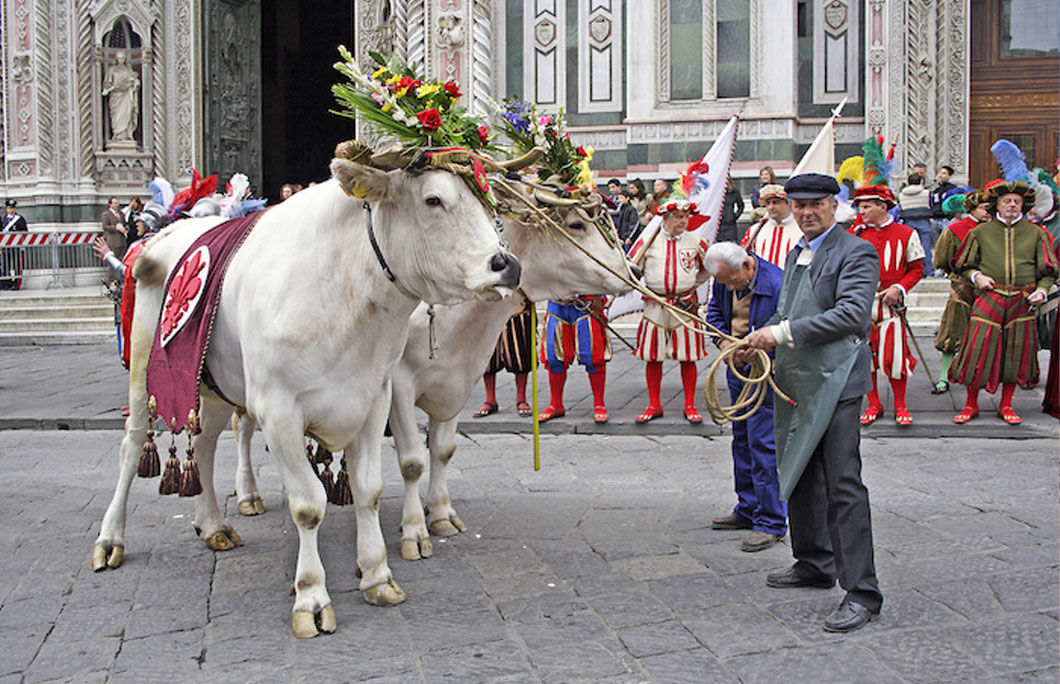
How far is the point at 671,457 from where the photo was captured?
320 inches

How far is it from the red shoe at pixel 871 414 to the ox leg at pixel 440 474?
4.42 metres

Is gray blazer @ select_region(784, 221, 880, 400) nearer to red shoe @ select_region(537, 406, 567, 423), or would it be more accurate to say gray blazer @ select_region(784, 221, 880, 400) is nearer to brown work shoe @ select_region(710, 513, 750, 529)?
brown work shoe @ select_region(710, 513, 750, 529)

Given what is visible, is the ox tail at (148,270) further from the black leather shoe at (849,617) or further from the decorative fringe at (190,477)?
the black leather shoe at (849,617)

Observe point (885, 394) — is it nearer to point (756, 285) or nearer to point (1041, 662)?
point (756, 285)

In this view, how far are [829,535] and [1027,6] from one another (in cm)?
1564

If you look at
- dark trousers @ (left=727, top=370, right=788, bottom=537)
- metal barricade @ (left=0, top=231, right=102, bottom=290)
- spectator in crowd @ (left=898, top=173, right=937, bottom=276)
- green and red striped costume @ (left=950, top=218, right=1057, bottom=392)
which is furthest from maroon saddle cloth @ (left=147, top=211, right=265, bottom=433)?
metal barricade @ (left=0, top=231, right=102, bottom=290)

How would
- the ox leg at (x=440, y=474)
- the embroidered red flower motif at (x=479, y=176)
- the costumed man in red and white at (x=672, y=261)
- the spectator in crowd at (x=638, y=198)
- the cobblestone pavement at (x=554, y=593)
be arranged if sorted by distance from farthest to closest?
1. the spectator in crowd at (x=638, y=198)
2. the costumed man in red and white at (x=672, y=261)
3. the ox leg at (x=440, y=474)
4. the embroidered red flower motif at (x=479, y=176)
5. the cobblestone pavement at (x=554, y=593)

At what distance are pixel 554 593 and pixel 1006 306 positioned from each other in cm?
612

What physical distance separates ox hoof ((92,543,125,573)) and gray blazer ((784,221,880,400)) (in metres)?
3.56

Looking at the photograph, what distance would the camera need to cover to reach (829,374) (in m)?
4.57

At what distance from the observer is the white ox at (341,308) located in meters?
4.32

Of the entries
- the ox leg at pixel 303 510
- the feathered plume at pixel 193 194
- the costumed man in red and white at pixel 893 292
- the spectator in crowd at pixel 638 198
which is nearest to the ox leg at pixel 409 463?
the ox leg at pixel 303 510

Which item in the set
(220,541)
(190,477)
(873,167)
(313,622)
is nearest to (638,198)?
(873,167)

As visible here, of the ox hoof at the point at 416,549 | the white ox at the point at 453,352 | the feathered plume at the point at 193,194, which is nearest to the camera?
the ox hoof at the point at 416,549
